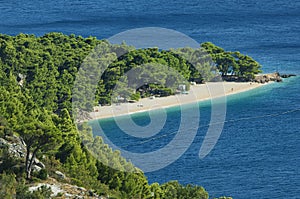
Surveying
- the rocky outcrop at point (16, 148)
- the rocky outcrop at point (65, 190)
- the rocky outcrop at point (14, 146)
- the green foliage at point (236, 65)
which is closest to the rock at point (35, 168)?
the rocky outcrop at point (16, 148)

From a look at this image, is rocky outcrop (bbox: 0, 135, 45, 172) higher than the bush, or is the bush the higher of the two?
rocky outcrop (bbox: 0, 135, 45, 172)

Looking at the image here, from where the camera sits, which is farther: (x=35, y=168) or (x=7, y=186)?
(x=35, y=168)

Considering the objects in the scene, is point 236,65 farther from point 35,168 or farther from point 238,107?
point 35,168

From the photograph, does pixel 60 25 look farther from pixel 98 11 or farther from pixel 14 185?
pixel 14 185

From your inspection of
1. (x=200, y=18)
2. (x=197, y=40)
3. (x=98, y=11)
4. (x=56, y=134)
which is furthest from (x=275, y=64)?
(x=56, y=134)

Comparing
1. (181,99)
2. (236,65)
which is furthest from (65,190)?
(236,65)

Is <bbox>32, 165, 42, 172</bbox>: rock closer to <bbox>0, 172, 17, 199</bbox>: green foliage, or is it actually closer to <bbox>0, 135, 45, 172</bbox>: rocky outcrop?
<bbox>0, 135, 45, 172</bbox>: rocky outcrop

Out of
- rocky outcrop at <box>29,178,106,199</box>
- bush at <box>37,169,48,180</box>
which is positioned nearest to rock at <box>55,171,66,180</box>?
rocky outcrop at <box>29,178,106,199</box>
